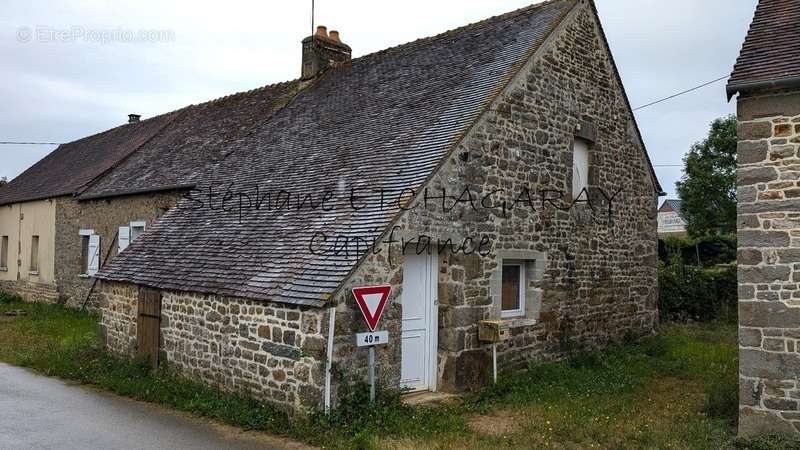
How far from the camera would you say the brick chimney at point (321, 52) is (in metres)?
15.9

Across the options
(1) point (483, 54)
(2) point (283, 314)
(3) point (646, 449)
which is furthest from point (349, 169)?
(3) point (646, 449)

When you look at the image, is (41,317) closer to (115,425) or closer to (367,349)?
(115,425)

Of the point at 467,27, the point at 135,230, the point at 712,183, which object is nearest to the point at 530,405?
the point at 467,27

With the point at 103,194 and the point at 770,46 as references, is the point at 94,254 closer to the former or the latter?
the point at 103,194

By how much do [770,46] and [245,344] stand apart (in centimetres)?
719

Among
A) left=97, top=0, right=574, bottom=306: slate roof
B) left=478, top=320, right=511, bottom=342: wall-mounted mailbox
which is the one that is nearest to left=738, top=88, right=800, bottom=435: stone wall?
left=478, top=320, right=511, bottom=342: wall-mounted mailbox

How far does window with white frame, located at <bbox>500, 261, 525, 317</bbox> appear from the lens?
1020cm

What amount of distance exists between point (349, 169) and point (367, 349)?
3.13 metres

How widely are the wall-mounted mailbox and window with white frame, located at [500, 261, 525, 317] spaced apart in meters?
0.91

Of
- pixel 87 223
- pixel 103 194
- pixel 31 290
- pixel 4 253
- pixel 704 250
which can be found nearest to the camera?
pixel 103 194

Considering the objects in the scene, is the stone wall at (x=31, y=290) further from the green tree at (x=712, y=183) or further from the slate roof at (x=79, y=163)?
the green tree at (x=712, y=183)

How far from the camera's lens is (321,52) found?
52.1 ft

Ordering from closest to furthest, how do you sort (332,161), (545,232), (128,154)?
1. (332,161)
2. (545,232)
3. (128,154)

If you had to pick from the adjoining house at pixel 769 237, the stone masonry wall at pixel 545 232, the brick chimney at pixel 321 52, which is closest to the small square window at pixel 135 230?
the brick chimney at pixel 321 52
